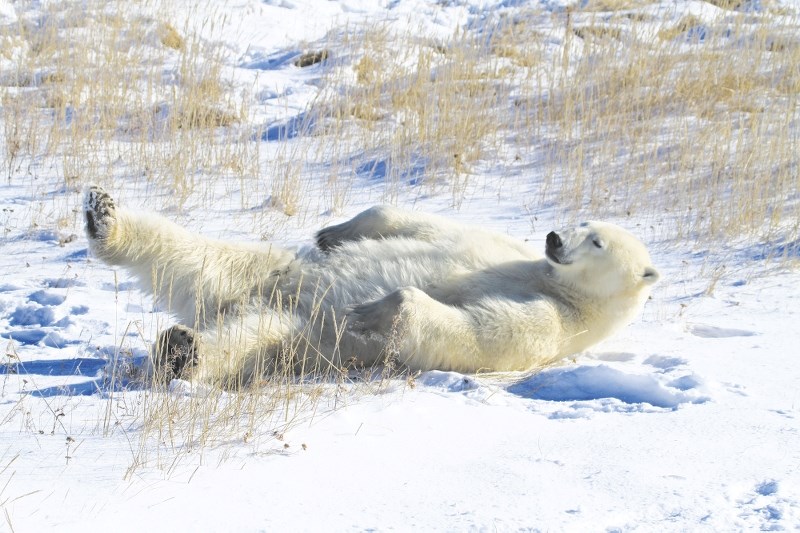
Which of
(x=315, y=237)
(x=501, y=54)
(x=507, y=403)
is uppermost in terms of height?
(x=501, y=54)

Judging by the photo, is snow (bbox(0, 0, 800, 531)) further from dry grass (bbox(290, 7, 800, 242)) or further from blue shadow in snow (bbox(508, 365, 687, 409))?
dry grass (bbox(290, 7, 800, 242))

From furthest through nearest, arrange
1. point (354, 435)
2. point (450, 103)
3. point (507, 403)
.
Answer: point (450, 103)
point (507, 403)
point (354, 435)

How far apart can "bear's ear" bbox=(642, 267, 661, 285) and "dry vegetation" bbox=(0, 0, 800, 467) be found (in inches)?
104

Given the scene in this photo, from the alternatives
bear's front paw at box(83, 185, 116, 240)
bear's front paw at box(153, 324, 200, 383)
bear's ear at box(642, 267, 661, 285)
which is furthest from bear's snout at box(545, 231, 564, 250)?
bear's front paw at box(83, 185, 116, 240)

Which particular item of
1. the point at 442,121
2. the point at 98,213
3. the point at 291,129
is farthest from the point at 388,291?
the point at 291,129

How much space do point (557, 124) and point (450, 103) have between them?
1290 mm

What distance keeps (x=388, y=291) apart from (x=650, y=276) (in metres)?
1.46

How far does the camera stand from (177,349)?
4.07m

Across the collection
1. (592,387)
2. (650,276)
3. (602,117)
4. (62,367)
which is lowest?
(62,367)

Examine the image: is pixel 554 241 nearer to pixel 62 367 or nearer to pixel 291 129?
pixel 62 367

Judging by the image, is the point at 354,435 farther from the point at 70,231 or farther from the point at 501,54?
the point at 501,54

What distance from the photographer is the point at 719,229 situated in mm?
7664

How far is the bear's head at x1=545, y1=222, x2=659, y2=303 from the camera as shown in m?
4.98

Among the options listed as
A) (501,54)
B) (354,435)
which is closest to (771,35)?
(501,54)
